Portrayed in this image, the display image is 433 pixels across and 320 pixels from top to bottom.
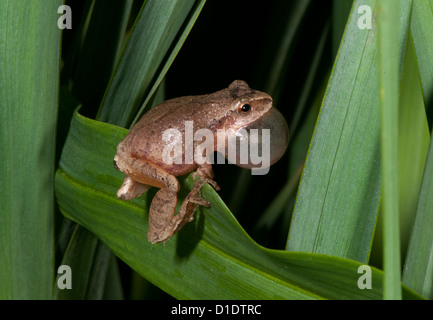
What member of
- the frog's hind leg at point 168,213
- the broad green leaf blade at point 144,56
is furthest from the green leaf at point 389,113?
the broad green leaf blade at point 144,56

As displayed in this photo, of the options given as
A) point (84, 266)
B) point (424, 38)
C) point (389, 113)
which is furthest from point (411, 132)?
point (84, 266)

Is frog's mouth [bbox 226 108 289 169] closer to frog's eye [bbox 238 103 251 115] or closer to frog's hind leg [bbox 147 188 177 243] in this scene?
frog's eye [bbox 238 103 251 115]

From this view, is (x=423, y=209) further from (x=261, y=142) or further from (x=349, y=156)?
(x=261, y=142)

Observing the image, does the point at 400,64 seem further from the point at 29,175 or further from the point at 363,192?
the point at 29,175

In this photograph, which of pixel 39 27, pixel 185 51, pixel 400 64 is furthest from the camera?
pixel 185 51

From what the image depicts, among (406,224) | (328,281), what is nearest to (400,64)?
(328,281)

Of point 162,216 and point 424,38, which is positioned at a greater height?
point 424,38
